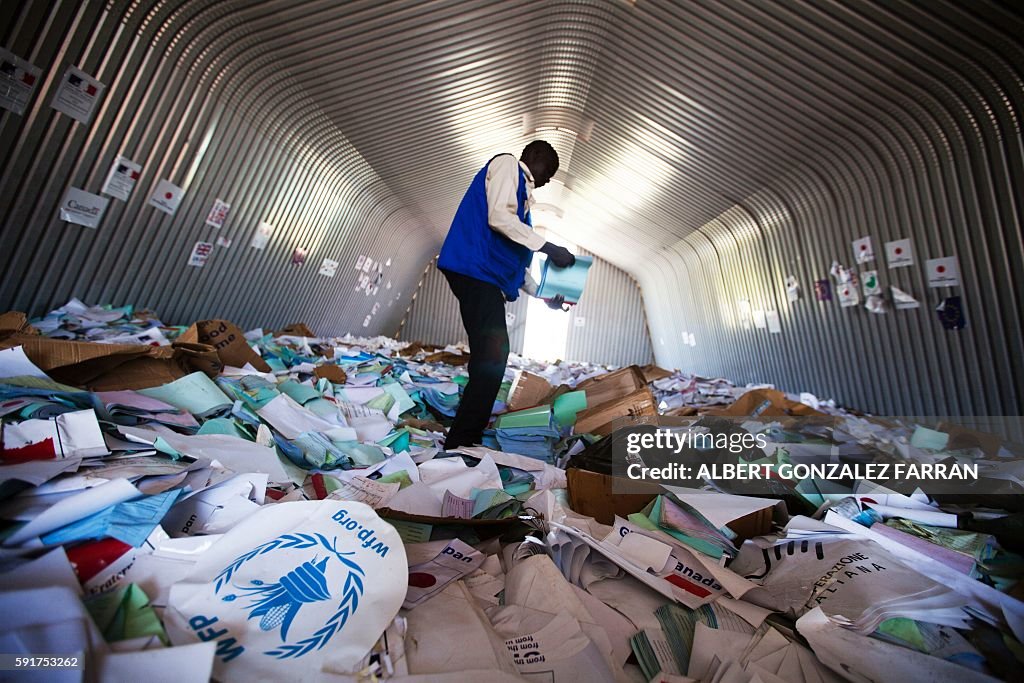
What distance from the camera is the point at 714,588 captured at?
1.19m

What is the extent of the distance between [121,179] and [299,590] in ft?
11.4

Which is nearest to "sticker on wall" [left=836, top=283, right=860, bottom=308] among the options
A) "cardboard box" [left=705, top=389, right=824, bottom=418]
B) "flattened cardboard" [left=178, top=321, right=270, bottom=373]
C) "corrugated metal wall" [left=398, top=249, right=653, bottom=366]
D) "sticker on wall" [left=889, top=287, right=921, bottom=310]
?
"sticker on wall" [left=889, top=287, right=921, bottom=310]

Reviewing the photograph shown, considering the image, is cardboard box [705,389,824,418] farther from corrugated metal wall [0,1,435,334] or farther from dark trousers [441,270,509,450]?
corrugated metal wall [0,1,435,334]

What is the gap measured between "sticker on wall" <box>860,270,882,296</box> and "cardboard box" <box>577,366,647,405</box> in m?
2.43

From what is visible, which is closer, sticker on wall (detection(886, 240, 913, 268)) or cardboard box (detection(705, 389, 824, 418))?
cardboard box (detection(705, 389, 824, 418))

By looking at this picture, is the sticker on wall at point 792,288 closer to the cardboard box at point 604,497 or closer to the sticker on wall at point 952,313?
the sticker on wall at point 952,313

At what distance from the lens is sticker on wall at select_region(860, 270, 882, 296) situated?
13.2 ft

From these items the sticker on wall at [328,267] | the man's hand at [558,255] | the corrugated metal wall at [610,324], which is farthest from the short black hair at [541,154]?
the corrugated metal wall at [610,324]

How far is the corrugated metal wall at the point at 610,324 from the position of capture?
11547mm

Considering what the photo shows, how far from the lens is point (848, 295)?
438 cm

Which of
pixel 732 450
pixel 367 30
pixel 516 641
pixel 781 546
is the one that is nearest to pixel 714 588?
pixel 781 546

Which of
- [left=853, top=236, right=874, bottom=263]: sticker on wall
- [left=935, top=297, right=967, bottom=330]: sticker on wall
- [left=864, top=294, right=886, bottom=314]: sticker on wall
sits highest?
[left=853, top=236, right=874, bottom=263]: sticker on wall

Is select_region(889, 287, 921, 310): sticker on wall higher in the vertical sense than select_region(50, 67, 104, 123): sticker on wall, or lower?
higher

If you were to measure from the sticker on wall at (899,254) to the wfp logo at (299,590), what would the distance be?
14.5ft
